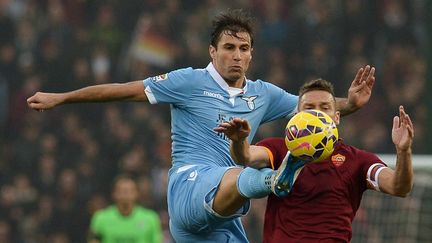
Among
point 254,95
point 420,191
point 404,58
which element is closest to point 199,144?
point 254,95

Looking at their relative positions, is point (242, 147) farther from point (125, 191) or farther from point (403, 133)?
point (125, 191)

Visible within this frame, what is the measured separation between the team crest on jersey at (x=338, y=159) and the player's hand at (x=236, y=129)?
536mm

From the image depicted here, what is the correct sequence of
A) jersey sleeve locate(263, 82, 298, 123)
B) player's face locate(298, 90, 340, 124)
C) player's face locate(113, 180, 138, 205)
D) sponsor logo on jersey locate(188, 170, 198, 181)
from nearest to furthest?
player's face locate(298, 90, 340, 124) → sponsor logo on jersey locate(188, 170, 198, 181) → jersey sleeve locate(263, 82, 298, 123) → player's face locate(113, 180, 138, 205)

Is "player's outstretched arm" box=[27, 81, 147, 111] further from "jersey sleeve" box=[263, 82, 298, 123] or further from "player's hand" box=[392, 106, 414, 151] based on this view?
"player's hand" box=[392, 106, 414, 151]

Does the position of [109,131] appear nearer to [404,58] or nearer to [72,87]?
[72,87]

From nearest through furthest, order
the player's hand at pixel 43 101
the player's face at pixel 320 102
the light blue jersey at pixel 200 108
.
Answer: the player's face at pixel 320 102
the player's hand at pixel 43 101
the light blue jersey at pixel 200 108

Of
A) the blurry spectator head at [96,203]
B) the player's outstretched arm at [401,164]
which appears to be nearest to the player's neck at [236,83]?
the player's outstretched arm at [401,164]

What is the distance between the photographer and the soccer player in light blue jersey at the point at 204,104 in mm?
6883

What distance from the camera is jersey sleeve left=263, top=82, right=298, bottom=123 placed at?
7457 mm

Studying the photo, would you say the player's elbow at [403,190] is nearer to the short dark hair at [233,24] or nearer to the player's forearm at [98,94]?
the short dark hair at [233,24]

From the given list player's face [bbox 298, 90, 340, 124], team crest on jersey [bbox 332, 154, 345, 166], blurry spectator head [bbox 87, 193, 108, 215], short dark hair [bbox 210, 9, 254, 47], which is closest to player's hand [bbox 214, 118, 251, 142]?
player's face [bbox 298, 90, 340, 124]

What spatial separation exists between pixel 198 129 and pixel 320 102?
1.17 metres

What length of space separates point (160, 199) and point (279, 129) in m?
1.79

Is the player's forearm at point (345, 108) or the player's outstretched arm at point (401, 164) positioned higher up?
the player's forearm at point (345, 108)
